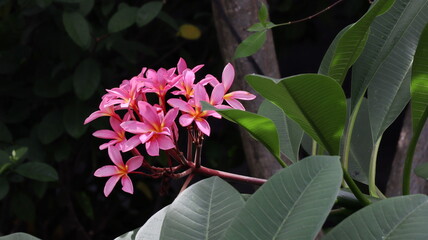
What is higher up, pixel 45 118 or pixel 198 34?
pixel 198 34

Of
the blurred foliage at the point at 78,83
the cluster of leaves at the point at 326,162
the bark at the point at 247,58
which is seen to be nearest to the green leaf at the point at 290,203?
the cluster of leaves at the point at 326,162

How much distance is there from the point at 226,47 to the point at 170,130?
80 cm

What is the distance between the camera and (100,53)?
6.23 ft

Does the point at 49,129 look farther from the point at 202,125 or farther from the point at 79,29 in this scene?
the point at 202,125

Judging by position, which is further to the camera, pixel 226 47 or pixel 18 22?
pixel 18 22

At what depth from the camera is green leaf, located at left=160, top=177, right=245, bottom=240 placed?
1.78 feet

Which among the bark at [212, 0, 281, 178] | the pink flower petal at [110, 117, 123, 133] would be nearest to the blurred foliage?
Answer: the bark at [212, 0, 281, 178]

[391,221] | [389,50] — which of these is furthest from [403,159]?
[391,221]

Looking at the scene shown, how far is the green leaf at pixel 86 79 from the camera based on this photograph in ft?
5.48

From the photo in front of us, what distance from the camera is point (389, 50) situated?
2.27ft

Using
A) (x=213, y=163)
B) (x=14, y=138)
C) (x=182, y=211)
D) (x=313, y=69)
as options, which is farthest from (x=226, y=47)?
(x=313, y=69)

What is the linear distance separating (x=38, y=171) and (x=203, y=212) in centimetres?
111

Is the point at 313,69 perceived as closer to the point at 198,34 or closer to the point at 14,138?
the point at 198,34

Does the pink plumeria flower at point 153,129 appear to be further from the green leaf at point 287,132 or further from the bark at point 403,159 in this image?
the bark at point 403,159
